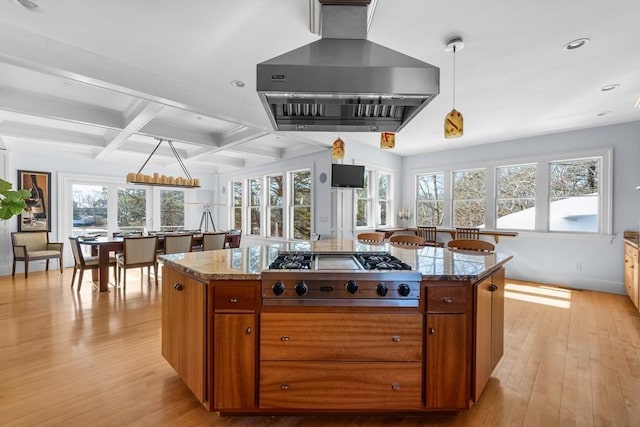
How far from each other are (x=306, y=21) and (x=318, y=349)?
2110 mm

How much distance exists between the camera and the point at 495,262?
1.91 metres

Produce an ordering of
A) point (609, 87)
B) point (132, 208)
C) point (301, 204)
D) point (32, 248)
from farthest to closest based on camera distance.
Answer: point (132, 208), point (301, 204), point (32, 248), point (609, 87)

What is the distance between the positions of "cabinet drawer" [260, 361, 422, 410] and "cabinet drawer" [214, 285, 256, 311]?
1.11 feet

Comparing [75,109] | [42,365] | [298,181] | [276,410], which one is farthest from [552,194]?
[75,109]

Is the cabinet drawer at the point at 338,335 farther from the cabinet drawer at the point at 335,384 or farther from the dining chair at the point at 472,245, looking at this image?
the dining chair at the point at 472,245

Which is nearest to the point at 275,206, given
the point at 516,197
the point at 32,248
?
the point at 32,248

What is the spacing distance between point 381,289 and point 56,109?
4.47 metres

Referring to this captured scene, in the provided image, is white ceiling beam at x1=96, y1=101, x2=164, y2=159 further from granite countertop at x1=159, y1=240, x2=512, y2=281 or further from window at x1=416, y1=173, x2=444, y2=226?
window at x1=416, y1=173, x2=444, y2=226

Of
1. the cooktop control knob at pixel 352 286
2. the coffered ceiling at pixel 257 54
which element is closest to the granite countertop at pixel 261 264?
the cooktop control knob at pixel 352 286

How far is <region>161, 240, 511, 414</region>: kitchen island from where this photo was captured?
5.07 ft

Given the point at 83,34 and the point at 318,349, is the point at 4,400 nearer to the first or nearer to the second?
the point at 318,349

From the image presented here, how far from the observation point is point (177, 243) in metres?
4.85

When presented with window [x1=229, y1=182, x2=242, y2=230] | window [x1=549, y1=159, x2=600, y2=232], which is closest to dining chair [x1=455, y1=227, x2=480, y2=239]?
window [x1=549, y1=159, x2=600, y2=232]

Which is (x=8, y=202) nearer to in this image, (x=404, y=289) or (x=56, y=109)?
(x=56, y=109)
